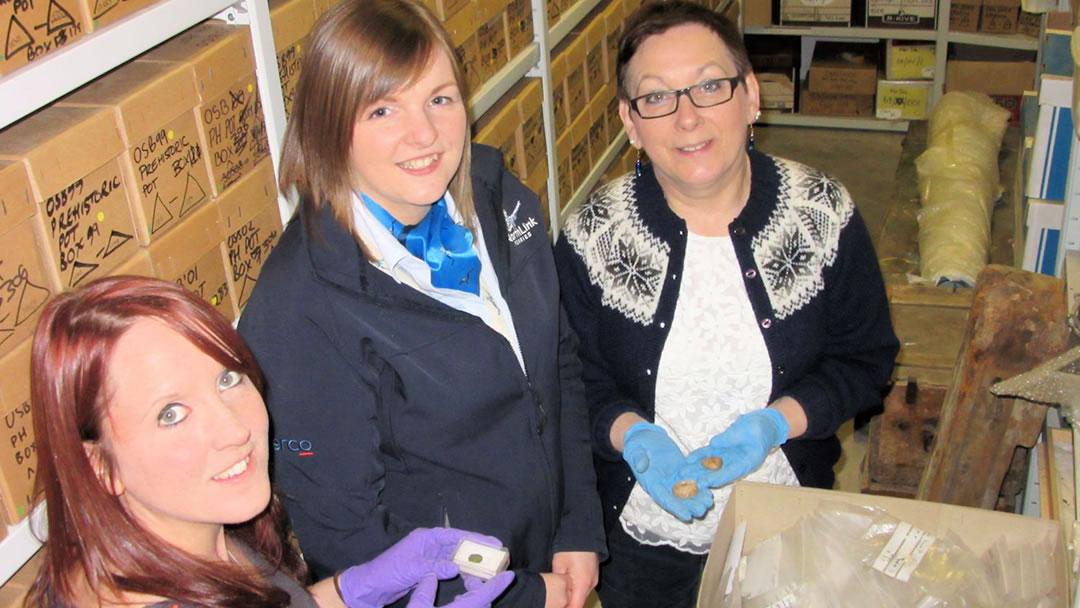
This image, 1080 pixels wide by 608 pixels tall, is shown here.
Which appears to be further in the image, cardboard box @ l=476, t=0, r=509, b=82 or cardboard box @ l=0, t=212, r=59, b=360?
cardboard box @ l=476, t=0, r=509, b=82

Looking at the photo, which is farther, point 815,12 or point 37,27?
point 815,12

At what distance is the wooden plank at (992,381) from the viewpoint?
6.81 ft

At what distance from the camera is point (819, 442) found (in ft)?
6.14

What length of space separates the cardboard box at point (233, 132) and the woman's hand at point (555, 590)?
2.69 ft

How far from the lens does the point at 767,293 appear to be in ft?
5.61

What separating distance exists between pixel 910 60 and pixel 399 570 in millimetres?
4663

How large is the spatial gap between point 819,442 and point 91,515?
1278 millimetres

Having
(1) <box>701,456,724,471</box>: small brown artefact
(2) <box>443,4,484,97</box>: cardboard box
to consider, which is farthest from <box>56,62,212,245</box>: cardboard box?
(1) <box>701,456,724,471</box>: small brown artefact

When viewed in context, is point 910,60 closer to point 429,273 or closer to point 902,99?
point 902,99

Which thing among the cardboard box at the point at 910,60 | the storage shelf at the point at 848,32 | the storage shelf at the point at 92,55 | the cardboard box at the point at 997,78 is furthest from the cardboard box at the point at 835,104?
the storage shelf at the point at 92,55

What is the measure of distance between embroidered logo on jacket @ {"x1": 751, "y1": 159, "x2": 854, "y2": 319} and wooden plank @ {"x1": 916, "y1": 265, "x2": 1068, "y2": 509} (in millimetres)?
574

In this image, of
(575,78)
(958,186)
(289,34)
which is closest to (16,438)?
(289,34)

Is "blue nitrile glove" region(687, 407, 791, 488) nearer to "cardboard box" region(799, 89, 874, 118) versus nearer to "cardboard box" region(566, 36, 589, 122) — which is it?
"cardboard box" region(566, 36, 589, 122)

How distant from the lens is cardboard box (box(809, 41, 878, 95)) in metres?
5.38
